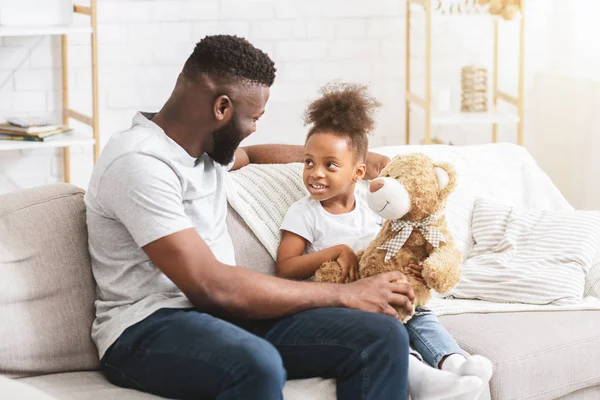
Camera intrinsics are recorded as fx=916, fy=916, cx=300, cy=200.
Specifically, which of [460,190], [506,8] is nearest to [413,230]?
[460,190]

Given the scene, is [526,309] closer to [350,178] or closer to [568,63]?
[350,178]

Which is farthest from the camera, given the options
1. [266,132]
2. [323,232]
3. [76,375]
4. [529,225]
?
[266,132]

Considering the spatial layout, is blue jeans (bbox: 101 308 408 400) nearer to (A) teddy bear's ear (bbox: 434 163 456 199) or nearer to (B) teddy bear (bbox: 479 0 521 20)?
(A) teddy bear's ear (bbox: 434 163 456 199)

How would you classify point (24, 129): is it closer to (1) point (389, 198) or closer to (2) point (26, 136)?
(2) point (26, 136)

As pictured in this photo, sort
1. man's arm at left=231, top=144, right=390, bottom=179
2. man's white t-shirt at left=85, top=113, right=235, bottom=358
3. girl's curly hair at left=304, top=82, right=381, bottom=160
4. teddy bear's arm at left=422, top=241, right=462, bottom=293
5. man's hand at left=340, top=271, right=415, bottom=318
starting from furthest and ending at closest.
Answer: man's arm at left=231, top=144, right=390, bottom=179 < girl's curly hair at left=304, top=82, right=381, bottom=160 < teddy bear's arm at left=422, top=241, right=462, bottom=293 < man's hand at left=340, top=271, right=415, bottom=318 < man's white t-shirt at left=85, top=113, right=235, bottom=358

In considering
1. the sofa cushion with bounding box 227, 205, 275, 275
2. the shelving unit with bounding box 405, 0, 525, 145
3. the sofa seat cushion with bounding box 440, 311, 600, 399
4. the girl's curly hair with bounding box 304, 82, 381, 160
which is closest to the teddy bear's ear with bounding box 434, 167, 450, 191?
the girl's curly hair with bounding box 304, 82, 381, 160

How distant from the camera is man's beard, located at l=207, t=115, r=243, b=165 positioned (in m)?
1.98

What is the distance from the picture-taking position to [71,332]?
76.6 inches

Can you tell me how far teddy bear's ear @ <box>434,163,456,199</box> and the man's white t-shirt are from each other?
0.53 metres

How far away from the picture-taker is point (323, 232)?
2291 mm

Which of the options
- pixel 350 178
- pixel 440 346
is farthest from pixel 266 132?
pixel 440 346

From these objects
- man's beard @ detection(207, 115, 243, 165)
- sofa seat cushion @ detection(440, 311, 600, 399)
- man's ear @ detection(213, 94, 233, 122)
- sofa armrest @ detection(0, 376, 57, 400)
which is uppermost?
man's ear @ detection(213, 94, 233, 122)

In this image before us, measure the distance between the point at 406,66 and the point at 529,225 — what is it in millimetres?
1602

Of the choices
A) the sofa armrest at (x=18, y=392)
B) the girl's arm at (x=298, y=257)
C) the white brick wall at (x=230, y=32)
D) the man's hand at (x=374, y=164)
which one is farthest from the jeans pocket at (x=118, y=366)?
the white brick wall at (x=230, y=32)
